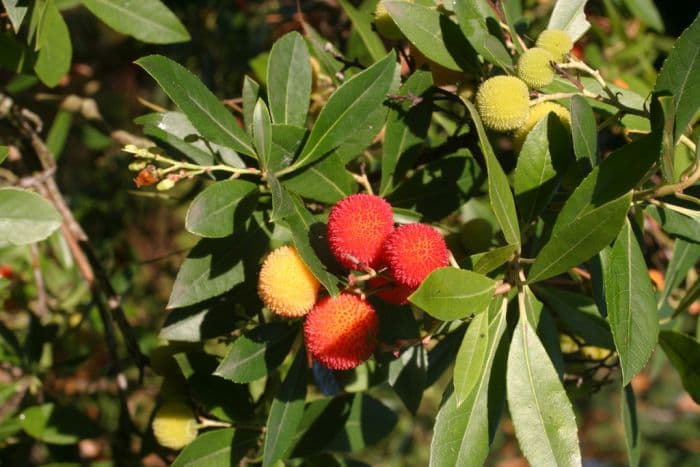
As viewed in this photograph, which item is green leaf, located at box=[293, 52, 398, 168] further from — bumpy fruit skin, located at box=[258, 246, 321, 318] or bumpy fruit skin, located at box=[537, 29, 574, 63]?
bumpy fruit skin, located at box=[537, 29, 574, 63]

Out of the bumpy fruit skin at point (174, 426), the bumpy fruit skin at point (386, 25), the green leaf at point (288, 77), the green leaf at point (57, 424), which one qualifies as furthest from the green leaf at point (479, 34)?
the green leaf at point (57, 424)

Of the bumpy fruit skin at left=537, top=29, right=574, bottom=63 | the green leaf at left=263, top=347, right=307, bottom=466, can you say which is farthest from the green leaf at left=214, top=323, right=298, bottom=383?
the bumpy fruit skin at left=537, top=29, right=574, bottom=63

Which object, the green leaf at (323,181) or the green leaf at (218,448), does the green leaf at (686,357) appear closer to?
the green leaf at (323,181)

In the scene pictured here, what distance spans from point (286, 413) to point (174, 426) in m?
0.23

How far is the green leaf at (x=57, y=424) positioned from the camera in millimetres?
1467

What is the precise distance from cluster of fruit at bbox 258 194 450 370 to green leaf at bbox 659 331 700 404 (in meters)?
0.40

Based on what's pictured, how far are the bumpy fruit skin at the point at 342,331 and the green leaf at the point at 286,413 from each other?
A: 0.20 meters

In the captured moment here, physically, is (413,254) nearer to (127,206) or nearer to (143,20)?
(143,20)

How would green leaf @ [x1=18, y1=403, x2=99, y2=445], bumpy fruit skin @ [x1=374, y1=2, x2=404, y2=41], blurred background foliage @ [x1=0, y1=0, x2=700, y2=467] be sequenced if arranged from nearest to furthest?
1. bumpy fruit skin @ [x1=374, y1=2, x2=404, y2=41]
2. green leaf @ [x1=18, y1=403, x2=99, y2=445]
3. blurred background foliage @ [x1=0, y1=0, x2=700, y2=467]

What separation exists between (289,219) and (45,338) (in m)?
0.94

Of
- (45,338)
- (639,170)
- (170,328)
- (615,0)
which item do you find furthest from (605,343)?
(45,338)

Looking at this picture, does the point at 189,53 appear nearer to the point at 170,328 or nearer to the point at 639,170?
the point at 170,328

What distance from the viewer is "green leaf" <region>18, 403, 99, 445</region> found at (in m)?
1.47

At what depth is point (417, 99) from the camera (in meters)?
1.07
